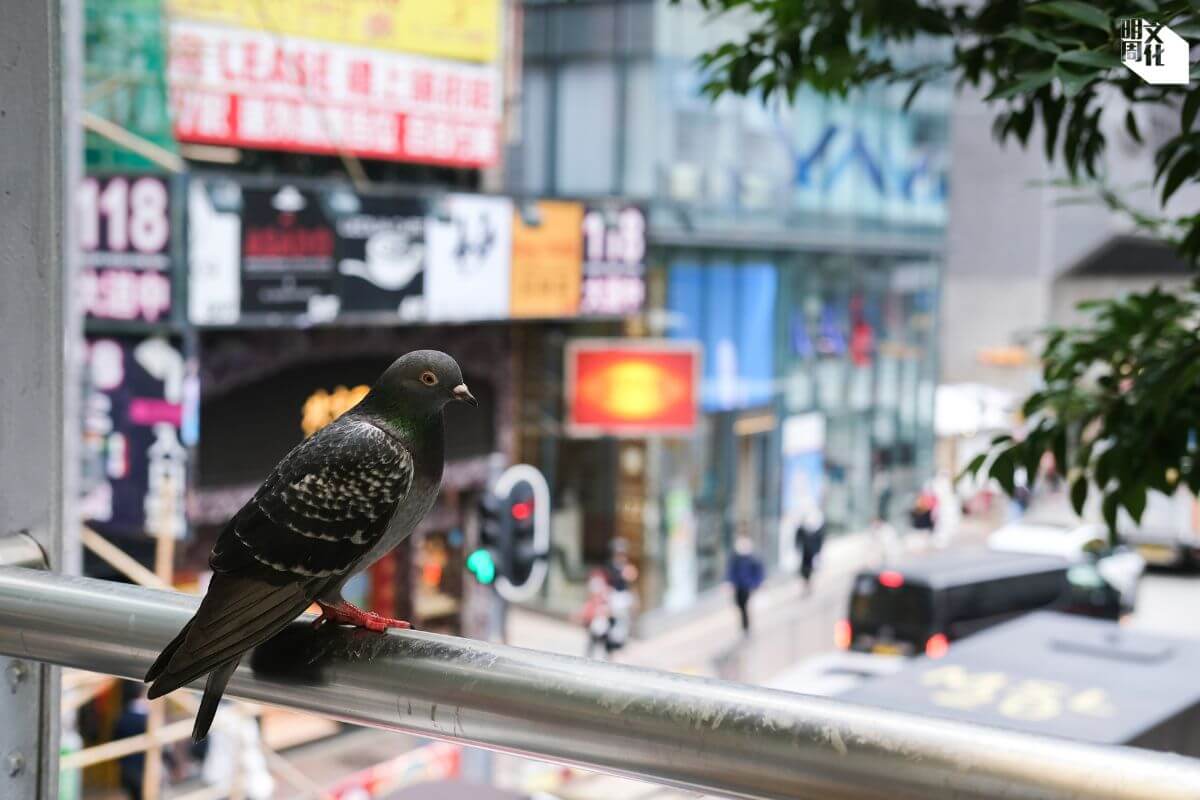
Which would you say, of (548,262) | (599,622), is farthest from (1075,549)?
(548,262)

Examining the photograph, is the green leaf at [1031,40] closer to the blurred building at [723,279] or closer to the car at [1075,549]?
the blurred building at [723,279]

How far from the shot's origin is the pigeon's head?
168cm

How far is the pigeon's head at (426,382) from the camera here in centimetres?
168

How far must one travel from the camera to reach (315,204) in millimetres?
11422

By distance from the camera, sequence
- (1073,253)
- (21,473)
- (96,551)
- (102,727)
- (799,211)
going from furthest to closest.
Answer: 1. (799,211)
2. (1073,253)
3. (102,727)
4. (96,551)
5. (21,473)

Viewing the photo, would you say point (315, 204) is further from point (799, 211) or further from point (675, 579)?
point (799, 211)

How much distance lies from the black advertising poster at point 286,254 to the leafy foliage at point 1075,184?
26.6ft

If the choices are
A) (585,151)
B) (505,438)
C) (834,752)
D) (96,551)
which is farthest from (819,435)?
(834,752)

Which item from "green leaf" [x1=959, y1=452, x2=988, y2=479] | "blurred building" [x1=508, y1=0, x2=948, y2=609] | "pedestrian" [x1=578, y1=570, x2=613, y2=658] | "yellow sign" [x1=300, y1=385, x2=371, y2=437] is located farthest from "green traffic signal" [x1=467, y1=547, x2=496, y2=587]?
"blurred building" [x1=508, y1=0, x2=948, y2=609]

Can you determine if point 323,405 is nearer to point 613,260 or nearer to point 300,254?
point 300,254

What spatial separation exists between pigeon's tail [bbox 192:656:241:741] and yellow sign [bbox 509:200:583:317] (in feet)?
40.9

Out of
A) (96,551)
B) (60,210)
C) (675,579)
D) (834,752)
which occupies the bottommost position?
(675,579)

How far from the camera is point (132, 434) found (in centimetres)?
1055

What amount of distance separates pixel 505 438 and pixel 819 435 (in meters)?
8.80
